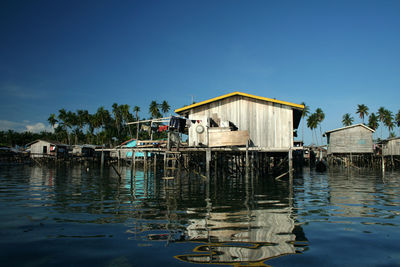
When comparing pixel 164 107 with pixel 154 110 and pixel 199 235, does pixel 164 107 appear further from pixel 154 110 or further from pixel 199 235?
pixel 199 235

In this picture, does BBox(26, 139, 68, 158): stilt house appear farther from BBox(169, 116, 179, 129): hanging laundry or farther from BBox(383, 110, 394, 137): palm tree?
BBox(383, 110, 394, 137): palm tree

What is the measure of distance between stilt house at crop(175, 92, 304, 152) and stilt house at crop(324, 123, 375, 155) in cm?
2326

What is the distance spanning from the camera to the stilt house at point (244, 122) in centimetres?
2002

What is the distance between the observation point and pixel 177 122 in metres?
20.7

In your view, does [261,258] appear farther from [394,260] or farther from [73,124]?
[73,124]

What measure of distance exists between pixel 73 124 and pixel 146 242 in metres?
76.5

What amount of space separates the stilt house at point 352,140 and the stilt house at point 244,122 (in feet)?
76.3

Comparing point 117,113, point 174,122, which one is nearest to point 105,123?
point 117,113

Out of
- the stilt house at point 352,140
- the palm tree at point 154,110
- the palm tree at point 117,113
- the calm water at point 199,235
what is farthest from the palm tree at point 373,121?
the calm water at point 199,235

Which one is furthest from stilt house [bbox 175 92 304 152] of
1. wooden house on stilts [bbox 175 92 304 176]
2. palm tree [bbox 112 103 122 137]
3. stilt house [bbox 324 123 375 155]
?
palm tree [bbox 112 103 122 137]

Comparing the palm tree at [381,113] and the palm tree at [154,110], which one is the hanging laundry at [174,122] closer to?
the palm tree at [154,110]

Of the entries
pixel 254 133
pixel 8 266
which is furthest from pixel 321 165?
pixel 8 266

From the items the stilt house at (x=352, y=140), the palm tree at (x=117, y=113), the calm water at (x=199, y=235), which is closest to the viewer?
the calm water at (x=199, y=235)

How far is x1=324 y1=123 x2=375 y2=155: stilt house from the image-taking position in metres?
40.5
